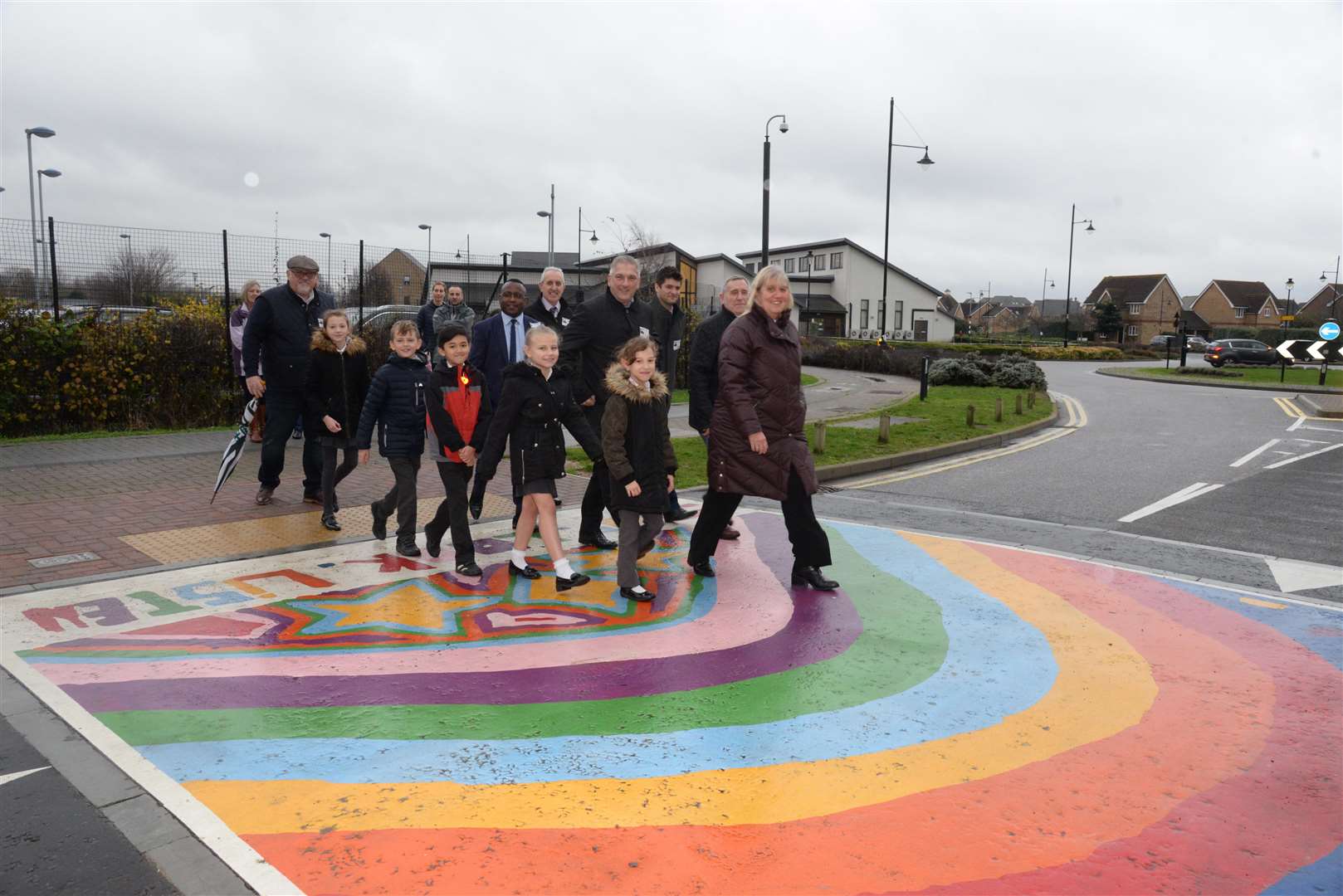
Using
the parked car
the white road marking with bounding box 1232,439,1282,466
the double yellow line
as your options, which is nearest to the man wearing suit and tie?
the double yellow line

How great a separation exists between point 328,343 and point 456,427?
1796 millimetres

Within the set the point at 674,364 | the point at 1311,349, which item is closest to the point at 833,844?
the point at 674,364

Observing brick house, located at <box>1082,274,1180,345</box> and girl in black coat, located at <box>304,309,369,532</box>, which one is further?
brick house, located at <box>1082,274,1180,345</box>

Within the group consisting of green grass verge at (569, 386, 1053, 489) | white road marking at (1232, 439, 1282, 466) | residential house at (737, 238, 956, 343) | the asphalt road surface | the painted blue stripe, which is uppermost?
residential house at (737, 238, 956, 343)

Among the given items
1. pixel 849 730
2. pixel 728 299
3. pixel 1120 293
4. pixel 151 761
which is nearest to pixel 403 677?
pixel 151 761

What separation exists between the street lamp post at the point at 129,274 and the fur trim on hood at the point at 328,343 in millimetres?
6781

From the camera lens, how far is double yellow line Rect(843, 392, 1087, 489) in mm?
10719

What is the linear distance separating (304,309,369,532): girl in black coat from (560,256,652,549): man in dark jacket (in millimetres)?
1908

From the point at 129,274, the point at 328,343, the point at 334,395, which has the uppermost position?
the point at 129,274

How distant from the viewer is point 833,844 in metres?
3.07

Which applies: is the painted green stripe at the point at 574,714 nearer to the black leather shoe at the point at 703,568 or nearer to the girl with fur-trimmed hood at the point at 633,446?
the girl with fur-trimmed hood at the point at 633,446

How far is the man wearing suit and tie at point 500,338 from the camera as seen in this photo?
24.6ft

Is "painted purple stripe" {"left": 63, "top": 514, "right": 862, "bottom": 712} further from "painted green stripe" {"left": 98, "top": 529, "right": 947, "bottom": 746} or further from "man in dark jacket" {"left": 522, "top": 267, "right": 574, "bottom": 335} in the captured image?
"man in dark jacket" {"left": 522, "top": 267, "right": 574, "bottom": 335}

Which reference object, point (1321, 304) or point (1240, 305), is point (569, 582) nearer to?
point (1240, 305)
